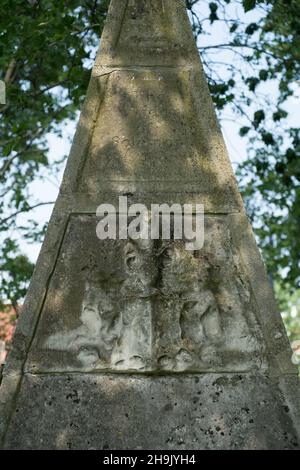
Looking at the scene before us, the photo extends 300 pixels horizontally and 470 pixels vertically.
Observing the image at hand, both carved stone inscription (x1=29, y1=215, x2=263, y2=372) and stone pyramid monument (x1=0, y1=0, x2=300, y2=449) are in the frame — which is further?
carved stone inscription (x1=29, y1=215, x2=263, y2=372)

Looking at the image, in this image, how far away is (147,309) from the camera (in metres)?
3.61

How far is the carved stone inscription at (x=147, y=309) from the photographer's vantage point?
3.54m

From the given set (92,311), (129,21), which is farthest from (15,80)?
(92,311)

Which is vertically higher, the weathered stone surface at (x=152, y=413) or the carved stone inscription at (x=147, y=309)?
the carved stone inscription at (x=147, y=309)

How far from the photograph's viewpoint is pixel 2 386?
3.51 meters

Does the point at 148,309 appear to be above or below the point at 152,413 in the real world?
above

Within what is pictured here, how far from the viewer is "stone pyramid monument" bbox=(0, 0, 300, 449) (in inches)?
135

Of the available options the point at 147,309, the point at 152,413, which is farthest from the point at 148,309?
the point at 152,413

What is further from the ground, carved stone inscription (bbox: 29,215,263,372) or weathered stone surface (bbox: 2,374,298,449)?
carved stone inscription (bbox: 29,215,263,372)

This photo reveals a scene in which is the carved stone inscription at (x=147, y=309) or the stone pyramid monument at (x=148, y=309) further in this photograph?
the carved stone inscription at (x=147, y=309)

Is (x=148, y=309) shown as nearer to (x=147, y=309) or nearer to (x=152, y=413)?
(x=147, y=309)

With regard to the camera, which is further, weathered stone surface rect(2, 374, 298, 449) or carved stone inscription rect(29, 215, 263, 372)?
carved stone inscription rect(29, 215, 263, 372)
